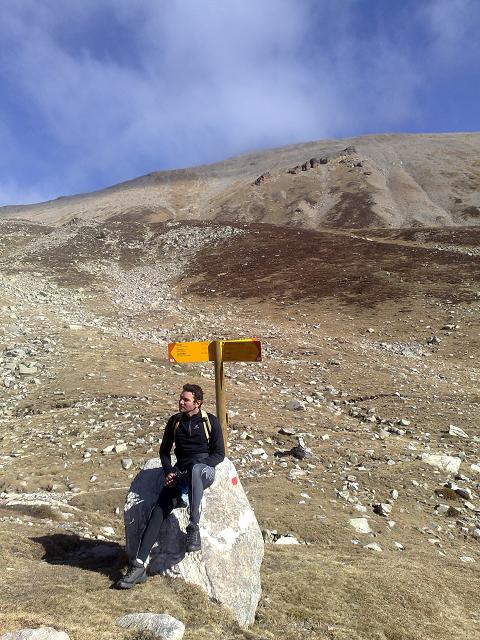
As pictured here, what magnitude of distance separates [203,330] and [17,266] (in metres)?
21.9

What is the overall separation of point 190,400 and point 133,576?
6.64ft

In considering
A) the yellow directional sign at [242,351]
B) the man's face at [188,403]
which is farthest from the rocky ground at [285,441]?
the yellow directional sign at [242,351]

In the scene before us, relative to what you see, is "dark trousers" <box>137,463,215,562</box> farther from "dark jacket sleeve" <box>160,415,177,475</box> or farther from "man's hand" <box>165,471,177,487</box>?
"dark jacket sleeve" <box>160,415,177,475</box>

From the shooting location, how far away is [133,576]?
5129mm

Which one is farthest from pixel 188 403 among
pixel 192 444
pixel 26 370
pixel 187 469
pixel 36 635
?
pixel 26 370

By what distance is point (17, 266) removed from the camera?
122 feet

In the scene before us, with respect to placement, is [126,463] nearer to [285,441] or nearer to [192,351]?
[285,441]

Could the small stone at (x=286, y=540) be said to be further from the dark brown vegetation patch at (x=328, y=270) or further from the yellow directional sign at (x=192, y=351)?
the dark brown vegetation patch at (x=328, y=270)

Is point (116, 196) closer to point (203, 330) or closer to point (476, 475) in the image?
point (203, 330)

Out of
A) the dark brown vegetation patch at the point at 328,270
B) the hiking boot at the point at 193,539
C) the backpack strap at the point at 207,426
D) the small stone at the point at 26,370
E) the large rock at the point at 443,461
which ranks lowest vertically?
the large rock at the point at 443,461

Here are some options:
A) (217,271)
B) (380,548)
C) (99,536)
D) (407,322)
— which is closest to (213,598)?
(99,536)

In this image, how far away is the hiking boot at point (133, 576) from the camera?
5.05 metres

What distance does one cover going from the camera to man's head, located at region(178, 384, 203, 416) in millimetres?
5754

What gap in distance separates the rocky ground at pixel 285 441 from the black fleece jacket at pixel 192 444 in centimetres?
136
